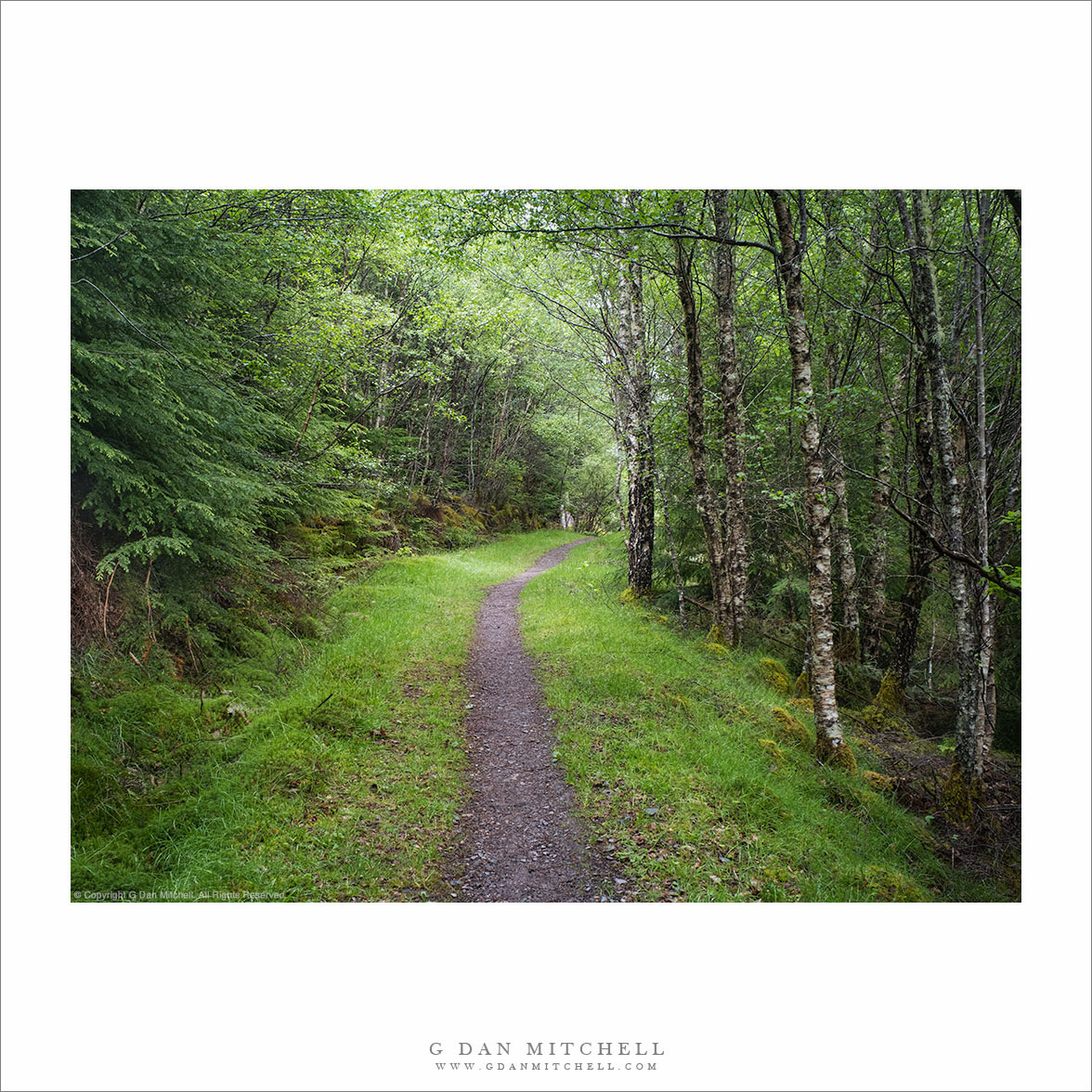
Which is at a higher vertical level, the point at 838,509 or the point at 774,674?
the point at 838,509

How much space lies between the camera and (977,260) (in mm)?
3793

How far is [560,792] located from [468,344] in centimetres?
1571

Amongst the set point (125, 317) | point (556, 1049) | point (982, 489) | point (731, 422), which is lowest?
point (556, 1049)

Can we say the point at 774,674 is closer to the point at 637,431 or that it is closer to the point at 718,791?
the point at 718,791

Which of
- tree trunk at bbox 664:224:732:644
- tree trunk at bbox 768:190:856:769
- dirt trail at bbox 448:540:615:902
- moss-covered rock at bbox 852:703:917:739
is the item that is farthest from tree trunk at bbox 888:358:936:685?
dirt trail at bbox 448:540:615:902

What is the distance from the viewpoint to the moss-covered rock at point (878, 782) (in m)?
4.77

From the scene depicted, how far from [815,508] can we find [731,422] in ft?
9.73

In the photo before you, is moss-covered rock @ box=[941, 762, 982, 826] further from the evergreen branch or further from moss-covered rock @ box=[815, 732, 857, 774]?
the evergreen branch

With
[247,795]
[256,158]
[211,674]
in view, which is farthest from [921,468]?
[211,674]

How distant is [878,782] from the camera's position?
481 cm

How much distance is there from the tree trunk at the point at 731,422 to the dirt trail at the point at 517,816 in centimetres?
374

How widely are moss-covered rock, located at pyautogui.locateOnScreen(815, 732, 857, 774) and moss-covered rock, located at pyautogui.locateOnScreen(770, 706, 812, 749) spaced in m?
0.35

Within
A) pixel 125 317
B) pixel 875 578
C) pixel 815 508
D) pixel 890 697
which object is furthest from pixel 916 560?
pixel 125 317

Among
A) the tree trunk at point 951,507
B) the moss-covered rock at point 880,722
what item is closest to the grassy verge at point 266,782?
the tree trunk at point 951,507
